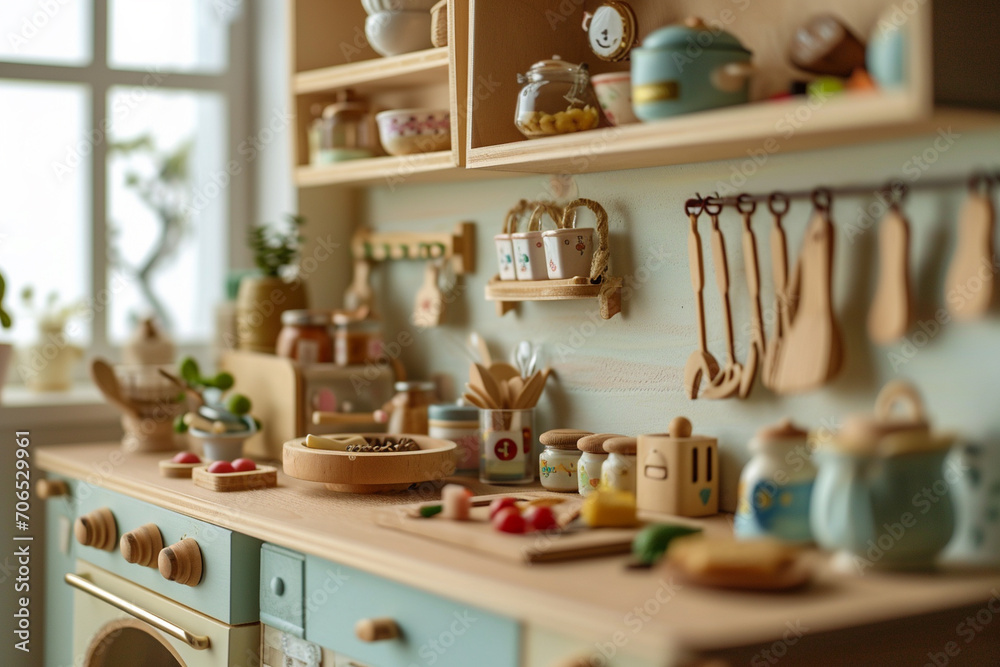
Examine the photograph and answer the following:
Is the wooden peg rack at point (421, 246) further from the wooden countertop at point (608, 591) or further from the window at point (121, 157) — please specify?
the wooden countertop at point (608, 591)

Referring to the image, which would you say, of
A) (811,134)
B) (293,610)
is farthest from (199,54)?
(811,134)

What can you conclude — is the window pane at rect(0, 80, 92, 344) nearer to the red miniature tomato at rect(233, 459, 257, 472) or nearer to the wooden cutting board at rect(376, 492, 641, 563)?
the red miniature tomato at rect(233, 459, 257, 472)

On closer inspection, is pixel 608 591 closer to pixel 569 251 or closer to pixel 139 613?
pixel 569 251

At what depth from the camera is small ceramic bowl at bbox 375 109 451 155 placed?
2.02 meters

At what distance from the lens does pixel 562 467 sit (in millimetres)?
1835

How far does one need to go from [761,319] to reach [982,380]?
34cm

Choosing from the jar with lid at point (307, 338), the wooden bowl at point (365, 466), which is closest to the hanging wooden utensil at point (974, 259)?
the wooden bowl at point (365, 466)

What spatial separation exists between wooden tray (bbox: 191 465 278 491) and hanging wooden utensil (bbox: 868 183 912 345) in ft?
3.43

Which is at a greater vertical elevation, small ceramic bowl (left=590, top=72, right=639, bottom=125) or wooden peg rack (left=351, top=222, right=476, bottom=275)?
small ceramic bowl (left=590, top=72, right=639, bottom=125)

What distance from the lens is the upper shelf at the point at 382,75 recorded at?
199 cm

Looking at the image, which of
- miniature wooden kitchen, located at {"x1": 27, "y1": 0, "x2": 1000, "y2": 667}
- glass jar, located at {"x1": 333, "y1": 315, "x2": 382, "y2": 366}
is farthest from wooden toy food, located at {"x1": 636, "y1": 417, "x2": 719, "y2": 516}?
glass jar, located at {"x1": 333, "y1": 315, "x2": 382, "y2": 366}

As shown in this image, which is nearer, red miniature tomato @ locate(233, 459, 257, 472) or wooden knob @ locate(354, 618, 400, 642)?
wooden knob @ locate(354, 618, 400, 642)

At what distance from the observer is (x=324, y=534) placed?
150cm

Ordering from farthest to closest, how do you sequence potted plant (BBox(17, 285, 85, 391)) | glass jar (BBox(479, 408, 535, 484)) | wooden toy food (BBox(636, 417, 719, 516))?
potted plant (BBox(17, 285, 85, 391)) → glass jar (BBox(479, 408, 535, 484)) → wooden toy food (BBox(636, 417, 719, 516))
